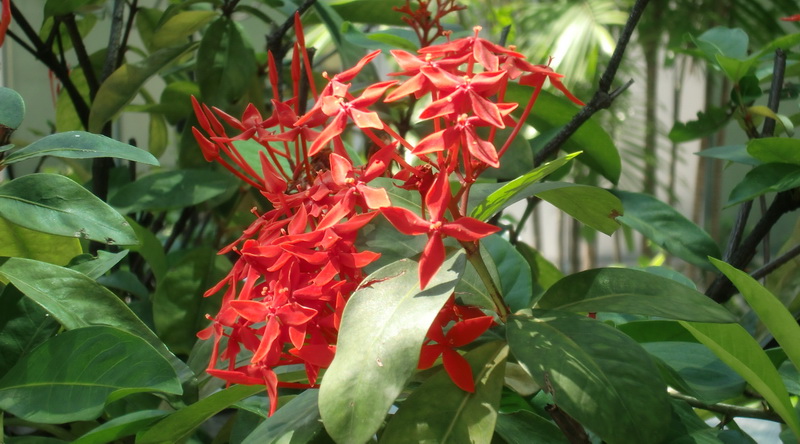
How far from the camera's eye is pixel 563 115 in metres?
0.59

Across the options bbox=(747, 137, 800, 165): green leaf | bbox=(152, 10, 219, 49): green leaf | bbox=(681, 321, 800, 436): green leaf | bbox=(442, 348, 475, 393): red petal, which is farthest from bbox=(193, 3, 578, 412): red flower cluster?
bbox=(152, 10, 219, 49): green leaf

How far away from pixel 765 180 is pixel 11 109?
469 mm

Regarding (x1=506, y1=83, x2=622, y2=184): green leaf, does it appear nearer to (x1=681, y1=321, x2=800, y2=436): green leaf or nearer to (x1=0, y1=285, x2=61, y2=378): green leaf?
(x1=681, y1=321, x2=800, y2=436): green leaf

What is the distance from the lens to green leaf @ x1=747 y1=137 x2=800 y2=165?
20.1 inches

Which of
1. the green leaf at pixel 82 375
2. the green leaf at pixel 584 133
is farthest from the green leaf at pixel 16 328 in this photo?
the green leaf at pixel 584 133

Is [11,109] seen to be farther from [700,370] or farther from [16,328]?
[700,370]

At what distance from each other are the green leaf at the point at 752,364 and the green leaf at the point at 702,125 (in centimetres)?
36

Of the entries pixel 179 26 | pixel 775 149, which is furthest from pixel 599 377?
pixel 179 26

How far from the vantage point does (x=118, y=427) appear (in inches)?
14.9

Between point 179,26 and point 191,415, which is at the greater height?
point 179,26

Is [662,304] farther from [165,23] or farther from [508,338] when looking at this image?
[165,23]

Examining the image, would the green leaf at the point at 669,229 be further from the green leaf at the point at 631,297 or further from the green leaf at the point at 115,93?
the green leaf at the point at 115,93

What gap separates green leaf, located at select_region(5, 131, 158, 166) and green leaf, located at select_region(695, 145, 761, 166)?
41 cm

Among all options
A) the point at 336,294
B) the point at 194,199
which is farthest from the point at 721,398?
the point at 194,199
